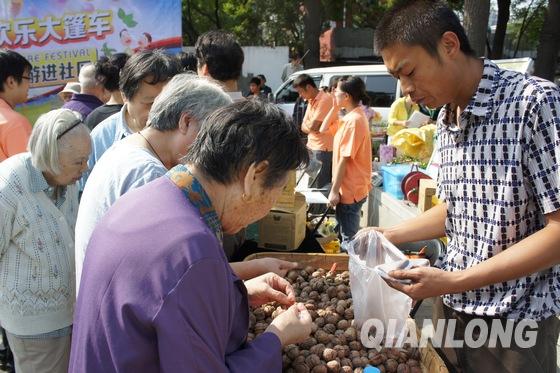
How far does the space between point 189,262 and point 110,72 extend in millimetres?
3133

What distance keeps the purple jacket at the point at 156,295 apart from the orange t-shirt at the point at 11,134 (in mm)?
2389

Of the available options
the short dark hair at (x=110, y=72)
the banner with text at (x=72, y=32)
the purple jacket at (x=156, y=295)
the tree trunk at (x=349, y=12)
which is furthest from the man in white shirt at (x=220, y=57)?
the tree trunk at (x=349, y=12)

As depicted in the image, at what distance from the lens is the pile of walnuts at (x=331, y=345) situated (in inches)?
64.6

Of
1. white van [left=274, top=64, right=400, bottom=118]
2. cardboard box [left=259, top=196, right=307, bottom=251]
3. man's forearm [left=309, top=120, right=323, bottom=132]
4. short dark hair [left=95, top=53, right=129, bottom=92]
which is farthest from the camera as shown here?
white van [left=274, top=64, right=400, bottom=118]

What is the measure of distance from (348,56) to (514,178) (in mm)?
24497

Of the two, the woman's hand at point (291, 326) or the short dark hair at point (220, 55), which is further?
the short dark hair at point (220, 55)

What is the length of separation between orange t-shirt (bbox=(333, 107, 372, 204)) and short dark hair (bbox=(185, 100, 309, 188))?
10.8 feet

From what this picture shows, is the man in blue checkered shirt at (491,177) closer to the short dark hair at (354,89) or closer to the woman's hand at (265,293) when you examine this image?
the woman's hand at (265,293)

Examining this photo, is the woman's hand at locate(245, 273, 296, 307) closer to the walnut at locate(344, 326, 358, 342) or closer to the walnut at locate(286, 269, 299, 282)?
the walnut at locate(344, 326, 358, 342)

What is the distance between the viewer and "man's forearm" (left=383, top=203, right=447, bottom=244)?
2.00 metres

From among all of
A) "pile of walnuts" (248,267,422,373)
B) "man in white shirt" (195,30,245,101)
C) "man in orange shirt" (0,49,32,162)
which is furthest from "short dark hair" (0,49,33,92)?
"pile of walnuts" (248,267,422,373)

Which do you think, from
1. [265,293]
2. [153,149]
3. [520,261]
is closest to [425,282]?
[520,261]

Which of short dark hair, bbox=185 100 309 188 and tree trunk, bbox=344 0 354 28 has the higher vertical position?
tree trunk, bbox=344 0 354 28

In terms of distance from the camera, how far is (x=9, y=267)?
2088 mm
